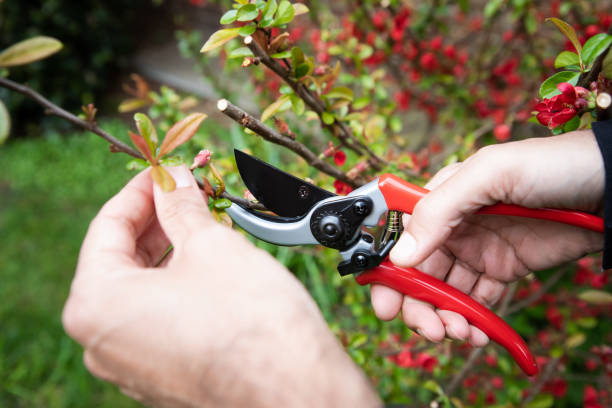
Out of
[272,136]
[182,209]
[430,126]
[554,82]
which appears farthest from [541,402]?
[430,126]

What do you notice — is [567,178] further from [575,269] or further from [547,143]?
[575,269]

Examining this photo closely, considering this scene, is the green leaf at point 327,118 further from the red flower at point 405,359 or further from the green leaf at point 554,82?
the red flower at point 405,359

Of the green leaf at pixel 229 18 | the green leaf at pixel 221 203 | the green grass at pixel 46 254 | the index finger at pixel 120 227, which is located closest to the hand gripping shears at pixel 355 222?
the green leaf at pixel 221 203

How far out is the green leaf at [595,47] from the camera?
1046mm

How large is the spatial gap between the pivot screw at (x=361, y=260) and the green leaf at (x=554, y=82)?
0.66 m

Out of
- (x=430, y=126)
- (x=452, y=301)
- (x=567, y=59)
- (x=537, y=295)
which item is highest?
(x=567, y=59)

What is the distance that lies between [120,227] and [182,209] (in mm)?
197

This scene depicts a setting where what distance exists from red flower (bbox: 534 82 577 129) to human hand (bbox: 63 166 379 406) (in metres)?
0.77

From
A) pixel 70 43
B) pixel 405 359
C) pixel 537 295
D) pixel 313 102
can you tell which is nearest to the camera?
pixel 313 102

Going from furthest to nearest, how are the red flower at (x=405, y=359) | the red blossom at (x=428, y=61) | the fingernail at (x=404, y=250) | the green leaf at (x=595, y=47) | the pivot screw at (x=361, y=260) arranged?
the red blossom at (x=428, y=61), the red flower at (x=405, y=359), the pivot screw at (x=361, y=260), the fingernail at (x=404, y=250), the green leaf at (x=595, y=47)

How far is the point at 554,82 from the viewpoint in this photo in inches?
44.9

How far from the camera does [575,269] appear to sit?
2.68 metres

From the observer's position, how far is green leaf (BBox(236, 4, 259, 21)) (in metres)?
1.10

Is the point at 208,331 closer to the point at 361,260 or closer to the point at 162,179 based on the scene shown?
the point at 162,179
